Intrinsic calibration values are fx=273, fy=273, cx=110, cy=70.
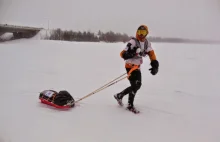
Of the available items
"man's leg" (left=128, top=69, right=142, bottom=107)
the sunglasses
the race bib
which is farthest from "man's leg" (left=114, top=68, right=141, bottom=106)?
the race bib

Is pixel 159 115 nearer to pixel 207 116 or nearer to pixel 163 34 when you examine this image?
pixel 207 116

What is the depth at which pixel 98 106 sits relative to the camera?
4.84 feet

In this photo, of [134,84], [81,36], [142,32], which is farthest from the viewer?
[134,84]

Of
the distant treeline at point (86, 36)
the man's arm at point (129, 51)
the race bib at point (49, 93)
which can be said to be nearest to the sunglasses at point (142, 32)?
the man's arm at point (129, 51)

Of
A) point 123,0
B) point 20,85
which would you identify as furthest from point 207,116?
point 20,85

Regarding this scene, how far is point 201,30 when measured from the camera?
1.21 meters

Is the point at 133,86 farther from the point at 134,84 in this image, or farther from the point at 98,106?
the point at 98,106

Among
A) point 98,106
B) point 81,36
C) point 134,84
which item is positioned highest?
point 81,36

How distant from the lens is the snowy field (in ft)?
3.69

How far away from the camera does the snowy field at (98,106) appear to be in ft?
3.69

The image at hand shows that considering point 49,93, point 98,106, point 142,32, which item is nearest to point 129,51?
point 142,32

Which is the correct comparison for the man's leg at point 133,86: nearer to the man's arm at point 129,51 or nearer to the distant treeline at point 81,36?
the man's arm at point 129,51

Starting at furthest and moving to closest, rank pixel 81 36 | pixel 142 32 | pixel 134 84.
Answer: pixel 134 84 → pixel 142 32 → pixel 81 36

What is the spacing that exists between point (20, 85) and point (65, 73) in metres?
0.22
